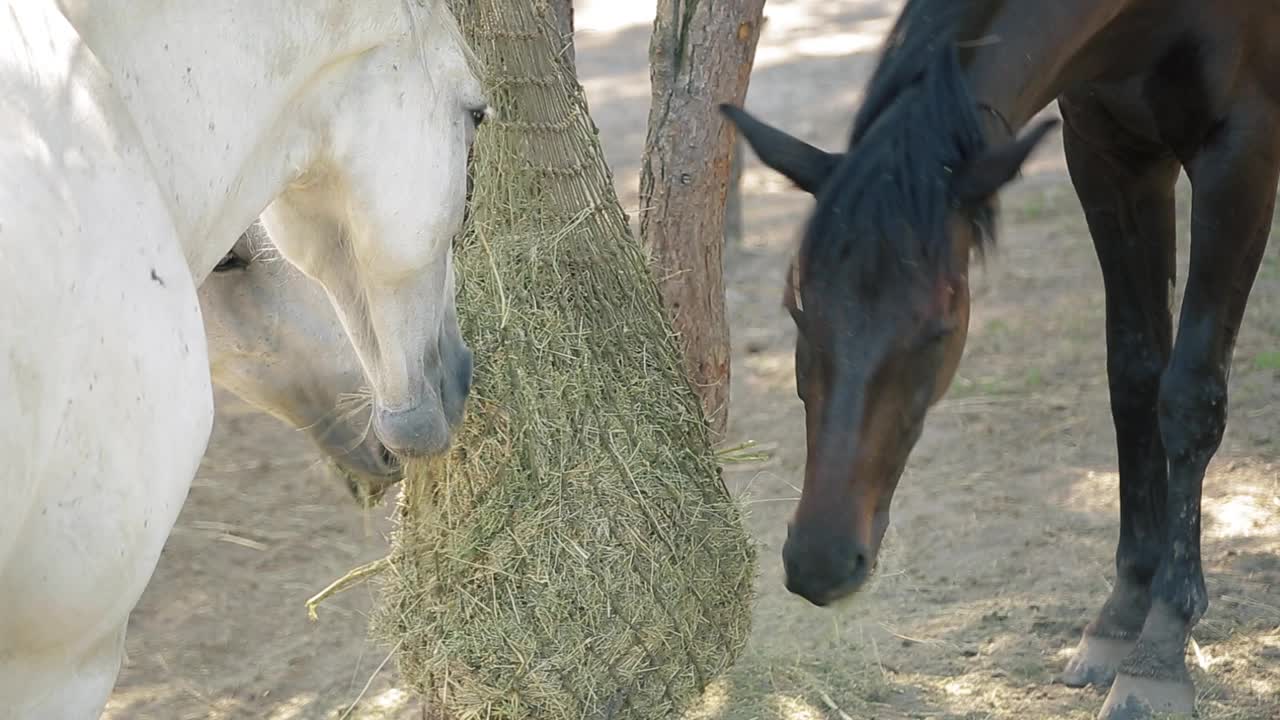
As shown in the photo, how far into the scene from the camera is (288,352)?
9.77ft

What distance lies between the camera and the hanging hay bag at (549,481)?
2.79 meters

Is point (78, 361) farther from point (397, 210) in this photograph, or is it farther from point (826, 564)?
point (826, 564)

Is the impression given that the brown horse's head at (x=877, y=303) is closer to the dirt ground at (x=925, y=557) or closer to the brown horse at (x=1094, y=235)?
the brown horse at (x=1094, y=235)

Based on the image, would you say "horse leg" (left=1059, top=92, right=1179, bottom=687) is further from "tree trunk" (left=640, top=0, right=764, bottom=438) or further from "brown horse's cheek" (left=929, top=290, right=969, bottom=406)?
"brown horse's cheek" (left=929, top=290, right=969, bottom=406)

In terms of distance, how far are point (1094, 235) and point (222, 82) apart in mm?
2420

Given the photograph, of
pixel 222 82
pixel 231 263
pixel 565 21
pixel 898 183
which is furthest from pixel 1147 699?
pixel 222 82

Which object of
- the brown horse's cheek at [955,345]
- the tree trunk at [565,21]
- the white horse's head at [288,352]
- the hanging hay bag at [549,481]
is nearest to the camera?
the brown horse's cheek at [955,345]

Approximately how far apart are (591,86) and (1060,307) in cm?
526

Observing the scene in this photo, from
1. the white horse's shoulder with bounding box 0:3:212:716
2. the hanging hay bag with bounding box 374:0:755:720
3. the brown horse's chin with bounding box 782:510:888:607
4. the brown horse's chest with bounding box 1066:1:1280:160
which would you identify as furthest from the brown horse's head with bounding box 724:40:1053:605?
the white horse's shoulder with bounding box 0:3:212:716

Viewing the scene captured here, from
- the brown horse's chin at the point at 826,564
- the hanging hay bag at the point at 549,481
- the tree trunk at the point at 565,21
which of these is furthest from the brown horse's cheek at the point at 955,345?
the tree trunk at the point at 565,21

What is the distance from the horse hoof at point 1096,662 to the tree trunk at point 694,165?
105 cm

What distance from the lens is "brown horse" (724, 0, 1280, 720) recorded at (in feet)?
8.13

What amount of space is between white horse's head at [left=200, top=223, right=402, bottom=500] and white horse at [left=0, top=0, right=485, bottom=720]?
1.87 ft

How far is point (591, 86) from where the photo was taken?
10.6m
